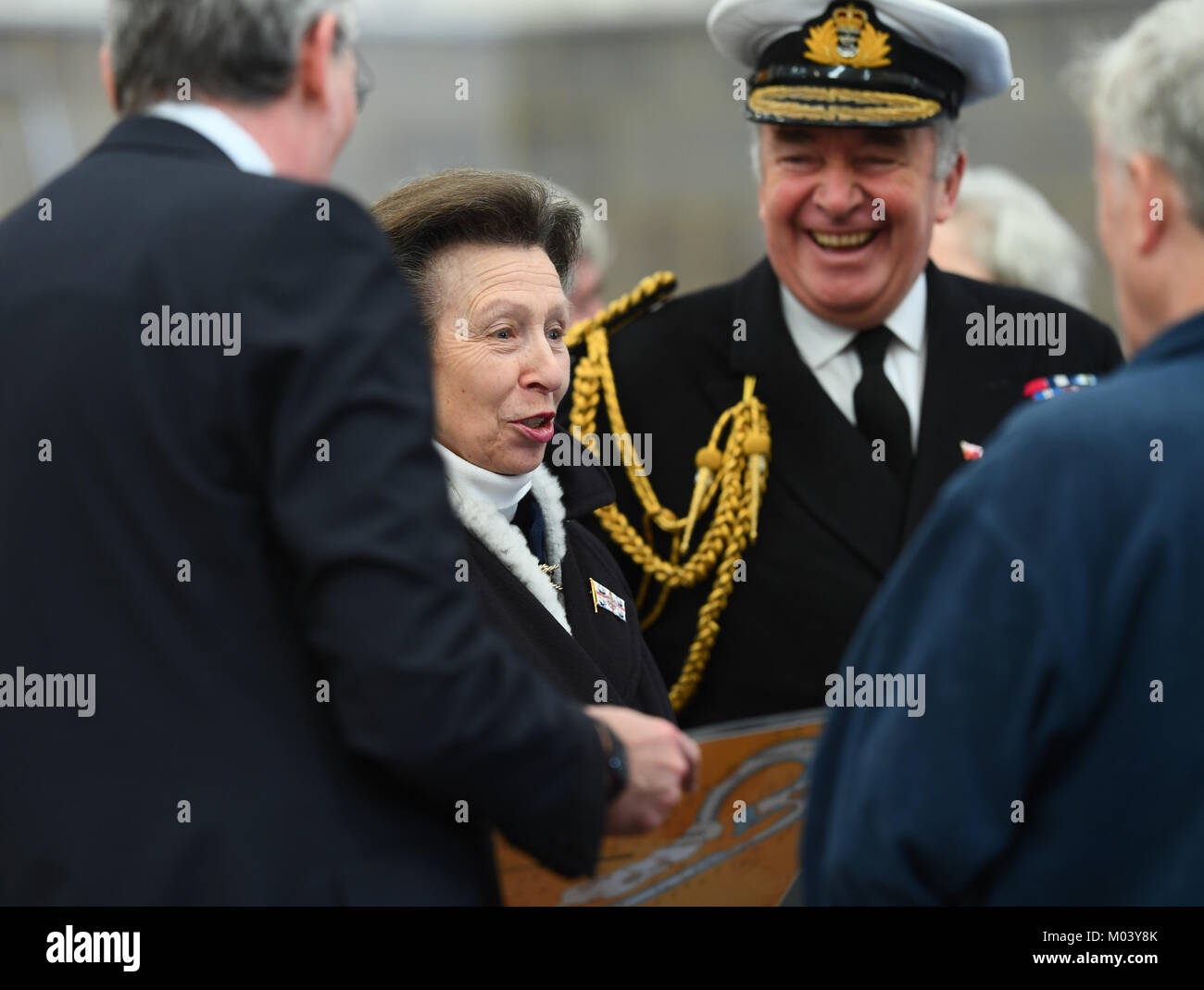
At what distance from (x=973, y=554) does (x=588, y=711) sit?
1.81 feet

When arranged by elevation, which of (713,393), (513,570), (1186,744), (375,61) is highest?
(375,61)

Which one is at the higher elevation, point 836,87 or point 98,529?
point 836,87

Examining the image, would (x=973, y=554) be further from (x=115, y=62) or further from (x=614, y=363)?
(x=614, y=363)

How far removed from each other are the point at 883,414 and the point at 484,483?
1.01m

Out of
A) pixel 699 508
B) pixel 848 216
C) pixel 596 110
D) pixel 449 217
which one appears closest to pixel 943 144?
pixel 848 216

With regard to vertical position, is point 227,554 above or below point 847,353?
below

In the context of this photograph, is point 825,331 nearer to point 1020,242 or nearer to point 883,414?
point 883,414

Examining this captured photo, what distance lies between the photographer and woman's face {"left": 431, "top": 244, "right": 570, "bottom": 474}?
2.71 m

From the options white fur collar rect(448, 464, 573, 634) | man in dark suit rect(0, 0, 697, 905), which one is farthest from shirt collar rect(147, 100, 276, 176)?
white fur collar rect(448, 464, 573, 634)

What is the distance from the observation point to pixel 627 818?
1.99 m

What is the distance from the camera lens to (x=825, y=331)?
3414mm

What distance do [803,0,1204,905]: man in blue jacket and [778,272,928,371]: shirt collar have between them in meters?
1.57

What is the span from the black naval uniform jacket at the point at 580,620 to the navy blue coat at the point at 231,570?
2.06 feet
